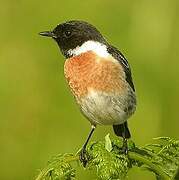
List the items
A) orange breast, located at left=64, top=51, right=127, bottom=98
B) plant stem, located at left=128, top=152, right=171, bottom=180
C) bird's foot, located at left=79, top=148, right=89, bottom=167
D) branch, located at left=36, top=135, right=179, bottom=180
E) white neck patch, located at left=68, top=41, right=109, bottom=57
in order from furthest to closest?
white neck patch, located at left=68, top=41, right=109, bottom=57 < orange breast, located at left=64, top=51, right=127, bottom=98 < bird's foot, located at left=79, top=148, right=89, bottom=167 < branch, located at left=36, top=135, right=179, bottom=180 < plant stem, located at left=128, top=152, right=171, bottom=180

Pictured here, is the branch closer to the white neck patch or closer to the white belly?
the white belly

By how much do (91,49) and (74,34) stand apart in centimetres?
18

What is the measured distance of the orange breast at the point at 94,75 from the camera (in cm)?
362

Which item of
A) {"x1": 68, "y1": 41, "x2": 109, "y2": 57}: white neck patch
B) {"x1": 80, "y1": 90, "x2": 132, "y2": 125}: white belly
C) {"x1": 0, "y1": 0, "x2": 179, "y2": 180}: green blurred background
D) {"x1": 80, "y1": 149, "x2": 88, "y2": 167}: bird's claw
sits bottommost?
{"x1": 0, "y1": 0, "x2": 179, "y2": 180}: green blurred background

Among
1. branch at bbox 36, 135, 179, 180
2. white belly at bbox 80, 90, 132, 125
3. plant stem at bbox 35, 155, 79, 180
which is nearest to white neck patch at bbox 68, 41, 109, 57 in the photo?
white belly at bbox 80, 90, 132, 125

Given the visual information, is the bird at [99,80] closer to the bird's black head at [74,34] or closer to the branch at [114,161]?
the bird's black head at [74,34]

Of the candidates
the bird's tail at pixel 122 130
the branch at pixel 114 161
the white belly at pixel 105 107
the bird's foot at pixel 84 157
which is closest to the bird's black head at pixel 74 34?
the white belly at pixel 105 107

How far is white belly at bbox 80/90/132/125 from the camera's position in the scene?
11.9 feet

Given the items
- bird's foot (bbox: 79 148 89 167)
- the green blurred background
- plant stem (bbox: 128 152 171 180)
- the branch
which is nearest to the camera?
plant stem (bbox: 128 152 171 180)

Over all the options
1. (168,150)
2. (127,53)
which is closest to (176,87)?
(127,53)

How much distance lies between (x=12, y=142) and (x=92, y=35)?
1.66 metres

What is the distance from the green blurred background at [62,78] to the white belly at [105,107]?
3.72ft

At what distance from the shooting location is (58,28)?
13.3 feet

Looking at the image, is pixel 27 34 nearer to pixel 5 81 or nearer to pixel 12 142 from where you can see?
pixel 5 81
